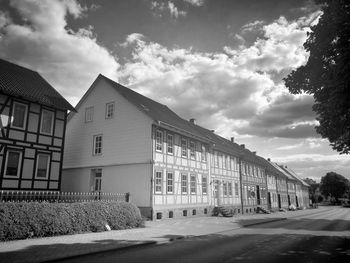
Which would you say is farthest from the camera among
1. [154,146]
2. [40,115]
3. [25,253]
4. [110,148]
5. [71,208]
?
[110,148]

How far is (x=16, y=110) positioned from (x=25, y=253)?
13798 mm

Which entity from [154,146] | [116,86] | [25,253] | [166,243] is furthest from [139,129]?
[25,253]

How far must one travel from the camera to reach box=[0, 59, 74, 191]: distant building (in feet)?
62.7

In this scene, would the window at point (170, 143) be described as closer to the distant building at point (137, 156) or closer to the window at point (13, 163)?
the distant building at point (137, 156)

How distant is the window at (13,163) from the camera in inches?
748

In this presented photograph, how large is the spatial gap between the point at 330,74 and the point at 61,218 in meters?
12.9

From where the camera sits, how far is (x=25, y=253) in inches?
358

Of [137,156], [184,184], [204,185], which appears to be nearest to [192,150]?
[184,184]

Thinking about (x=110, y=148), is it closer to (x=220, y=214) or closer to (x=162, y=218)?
(x=162, y=218)

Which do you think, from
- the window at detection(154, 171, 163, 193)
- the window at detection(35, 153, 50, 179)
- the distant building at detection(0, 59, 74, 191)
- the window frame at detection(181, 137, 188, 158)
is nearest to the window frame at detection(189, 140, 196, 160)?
the window frame at detection(181, 137, 188, 158)

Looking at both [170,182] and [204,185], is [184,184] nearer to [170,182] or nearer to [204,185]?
[170,182]

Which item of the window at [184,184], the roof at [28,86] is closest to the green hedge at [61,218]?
the window at [184,184]

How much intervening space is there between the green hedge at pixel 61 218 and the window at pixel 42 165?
7.90 m

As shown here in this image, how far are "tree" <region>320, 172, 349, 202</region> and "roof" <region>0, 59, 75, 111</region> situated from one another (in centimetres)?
11472
